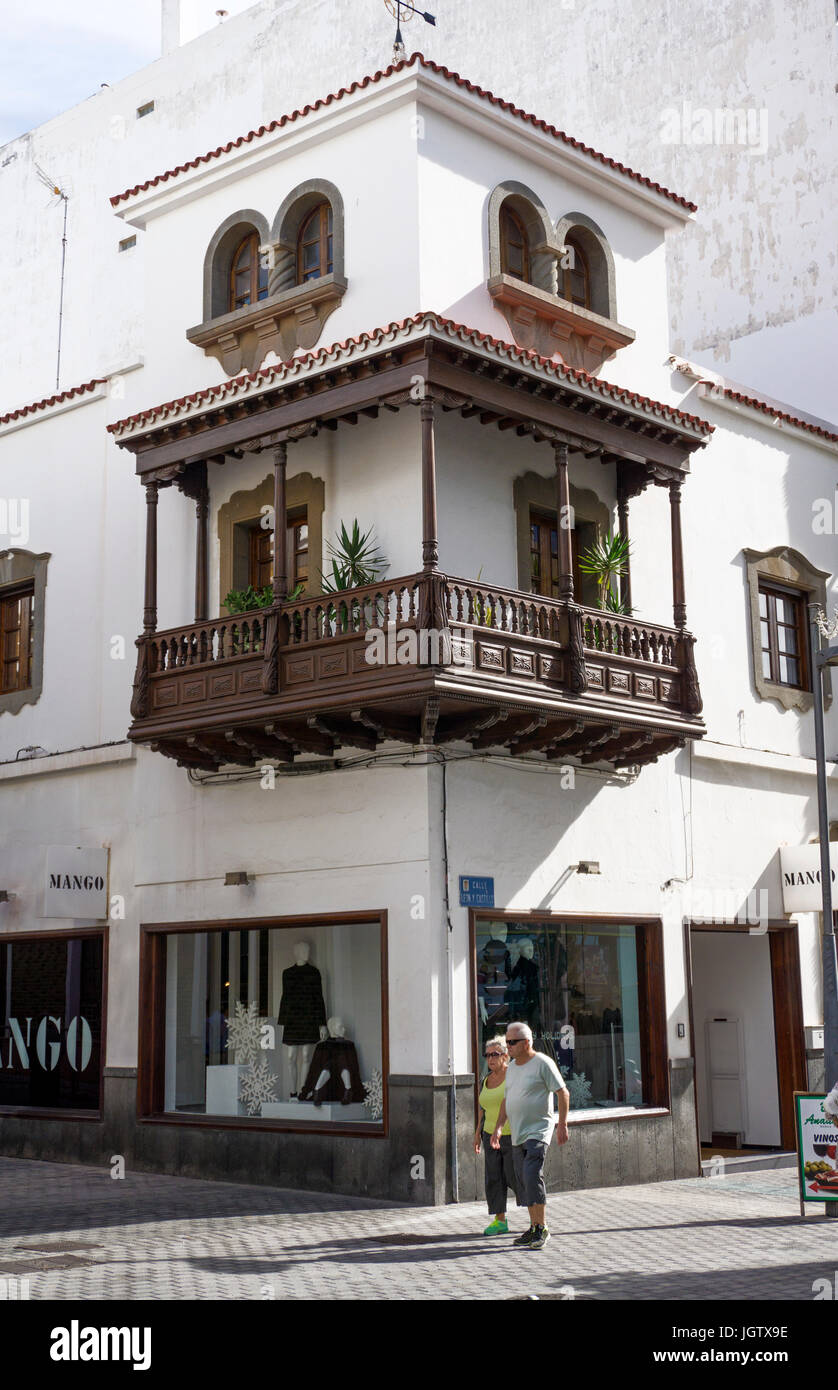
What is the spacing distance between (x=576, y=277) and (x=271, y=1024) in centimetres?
928

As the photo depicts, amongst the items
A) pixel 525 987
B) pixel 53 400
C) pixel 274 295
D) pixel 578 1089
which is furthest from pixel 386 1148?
pixel 53 400

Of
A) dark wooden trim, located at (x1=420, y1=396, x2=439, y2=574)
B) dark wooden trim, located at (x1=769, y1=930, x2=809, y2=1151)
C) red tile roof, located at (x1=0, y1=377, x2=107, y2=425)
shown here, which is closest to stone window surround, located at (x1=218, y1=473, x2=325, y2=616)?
dark wooden trim, located at (x1=420, y1=396, x2=439, y2=574)

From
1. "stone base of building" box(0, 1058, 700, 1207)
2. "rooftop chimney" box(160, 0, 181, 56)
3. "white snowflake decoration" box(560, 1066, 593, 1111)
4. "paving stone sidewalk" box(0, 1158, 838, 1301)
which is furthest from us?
"rooftop chimney" box(160, 0, 181, 56)

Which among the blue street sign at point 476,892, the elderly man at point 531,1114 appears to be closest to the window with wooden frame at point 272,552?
the blue street sign at point 476,892

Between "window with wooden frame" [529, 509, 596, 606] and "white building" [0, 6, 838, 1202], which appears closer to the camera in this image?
"white building" [0, 6, 838, 1202]

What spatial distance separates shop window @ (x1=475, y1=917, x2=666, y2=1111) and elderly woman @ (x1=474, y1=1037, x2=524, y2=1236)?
8.09 feet

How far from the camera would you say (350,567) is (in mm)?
15734

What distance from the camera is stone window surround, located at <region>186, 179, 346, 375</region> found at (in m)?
16.9

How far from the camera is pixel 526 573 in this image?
1683cm

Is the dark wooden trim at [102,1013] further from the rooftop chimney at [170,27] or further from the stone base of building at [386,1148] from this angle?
the rooftop chimney at [170,27]

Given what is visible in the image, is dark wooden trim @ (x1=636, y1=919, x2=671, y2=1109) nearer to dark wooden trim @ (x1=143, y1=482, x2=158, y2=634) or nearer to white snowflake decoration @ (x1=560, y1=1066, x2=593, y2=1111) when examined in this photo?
white snowflake decoration @ (x1=560, y1=1066, x2=593, y2=1111)

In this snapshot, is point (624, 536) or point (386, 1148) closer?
point (386, 1148)

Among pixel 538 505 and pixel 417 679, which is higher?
pixel 538 505

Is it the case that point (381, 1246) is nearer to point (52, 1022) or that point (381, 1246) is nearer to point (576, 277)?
point (52, 1022)
